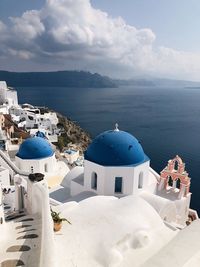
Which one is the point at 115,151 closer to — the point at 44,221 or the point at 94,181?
the point at 94,181

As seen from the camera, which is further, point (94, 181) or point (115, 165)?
point (94, 181)

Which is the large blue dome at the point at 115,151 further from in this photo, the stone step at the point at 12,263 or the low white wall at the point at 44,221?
the stone step at the point at 12,263

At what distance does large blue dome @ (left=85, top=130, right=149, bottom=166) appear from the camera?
17.2 m

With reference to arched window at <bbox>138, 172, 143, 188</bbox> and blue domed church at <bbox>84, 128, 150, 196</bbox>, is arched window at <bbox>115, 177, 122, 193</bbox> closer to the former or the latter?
blue domed church at <bbox>84, 128, 150, 196</bbox>

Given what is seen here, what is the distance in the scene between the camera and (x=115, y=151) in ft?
56.4

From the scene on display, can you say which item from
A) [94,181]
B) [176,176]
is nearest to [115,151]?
[94,181]

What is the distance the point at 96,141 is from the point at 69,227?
7.70 metres

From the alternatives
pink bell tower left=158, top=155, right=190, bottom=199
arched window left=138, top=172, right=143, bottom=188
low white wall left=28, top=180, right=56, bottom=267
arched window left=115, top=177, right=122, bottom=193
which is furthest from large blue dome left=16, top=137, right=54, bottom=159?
low white wall left=28, top=180, right=56, bottom=267

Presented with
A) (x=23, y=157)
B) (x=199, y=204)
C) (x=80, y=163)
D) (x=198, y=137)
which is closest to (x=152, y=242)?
(x=23, y=157)

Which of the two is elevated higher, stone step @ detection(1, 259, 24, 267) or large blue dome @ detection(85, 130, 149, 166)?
large blue dome @ detection(85, 130, 149, 166)

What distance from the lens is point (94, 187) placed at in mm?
18078

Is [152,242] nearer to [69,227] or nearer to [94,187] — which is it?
[69,227]

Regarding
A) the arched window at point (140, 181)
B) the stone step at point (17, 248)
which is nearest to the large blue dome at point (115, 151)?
the arched window at point (140, 181)

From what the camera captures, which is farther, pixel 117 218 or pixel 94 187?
pixel 94 187
